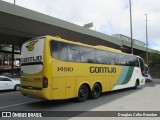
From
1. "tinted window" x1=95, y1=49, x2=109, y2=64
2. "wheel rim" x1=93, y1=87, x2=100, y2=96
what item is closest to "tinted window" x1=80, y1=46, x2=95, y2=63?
"tinted window" x1=95, y1=49, x2=109, y2=64

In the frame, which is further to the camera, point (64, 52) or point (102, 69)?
point (102, 69)

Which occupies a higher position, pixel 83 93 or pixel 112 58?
pixel 112 58

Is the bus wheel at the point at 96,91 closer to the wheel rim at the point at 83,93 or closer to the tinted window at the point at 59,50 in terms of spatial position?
the wheel rim at the point at 83,93

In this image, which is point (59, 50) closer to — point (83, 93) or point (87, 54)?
point (87, 54)

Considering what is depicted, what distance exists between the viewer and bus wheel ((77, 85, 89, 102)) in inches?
471

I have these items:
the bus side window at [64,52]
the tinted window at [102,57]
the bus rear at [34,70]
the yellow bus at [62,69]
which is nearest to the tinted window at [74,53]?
the yellow bus at [62,69]

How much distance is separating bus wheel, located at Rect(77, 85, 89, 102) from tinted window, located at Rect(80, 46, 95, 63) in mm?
1509

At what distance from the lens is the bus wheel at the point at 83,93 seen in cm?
1196

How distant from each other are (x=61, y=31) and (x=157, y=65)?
29.2 meters

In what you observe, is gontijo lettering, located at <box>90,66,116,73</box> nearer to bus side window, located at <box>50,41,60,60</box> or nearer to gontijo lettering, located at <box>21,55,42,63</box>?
bus side window, located at <box>50,41,60,60</box>

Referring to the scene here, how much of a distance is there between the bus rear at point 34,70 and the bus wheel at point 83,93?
2.40 metres

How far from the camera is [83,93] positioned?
1229 centimetres

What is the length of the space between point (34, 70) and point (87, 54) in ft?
11.3

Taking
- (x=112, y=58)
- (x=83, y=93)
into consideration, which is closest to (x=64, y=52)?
(x=83, y=93)
